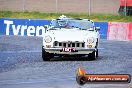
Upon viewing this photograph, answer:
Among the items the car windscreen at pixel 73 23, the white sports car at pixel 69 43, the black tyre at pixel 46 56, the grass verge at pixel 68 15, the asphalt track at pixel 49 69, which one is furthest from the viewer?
the grass verge at pixel 68 15

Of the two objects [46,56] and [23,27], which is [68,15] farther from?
[46,56]

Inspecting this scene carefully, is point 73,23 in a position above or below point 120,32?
above

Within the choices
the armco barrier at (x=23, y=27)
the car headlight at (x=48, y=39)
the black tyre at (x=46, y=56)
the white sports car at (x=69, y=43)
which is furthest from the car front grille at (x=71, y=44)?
the armco barrier at (x=23, y=27)

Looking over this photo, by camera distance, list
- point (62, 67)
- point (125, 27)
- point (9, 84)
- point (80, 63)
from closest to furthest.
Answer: point (9, 84) → point (62, 67) → point (80, 63) → point (125, 27)

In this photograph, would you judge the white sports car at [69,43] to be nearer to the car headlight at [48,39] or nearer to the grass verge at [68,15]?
the car headlight at [48,39]

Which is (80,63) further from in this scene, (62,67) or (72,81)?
(72,81)

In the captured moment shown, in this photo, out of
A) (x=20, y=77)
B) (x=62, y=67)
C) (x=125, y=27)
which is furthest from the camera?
(x=125, y=27)

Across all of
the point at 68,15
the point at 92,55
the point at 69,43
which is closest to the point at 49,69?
the point at 69,43

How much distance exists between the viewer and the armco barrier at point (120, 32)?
3017cm

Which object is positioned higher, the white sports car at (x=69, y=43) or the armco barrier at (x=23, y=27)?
the white sports car at (x=69, y=43)

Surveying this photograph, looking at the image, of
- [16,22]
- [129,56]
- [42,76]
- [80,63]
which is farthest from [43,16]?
[42,76]

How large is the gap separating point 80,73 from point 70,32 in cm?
995

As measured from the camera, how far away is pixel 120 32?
99.7 feet

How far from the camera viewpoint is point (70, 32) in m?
17.1
